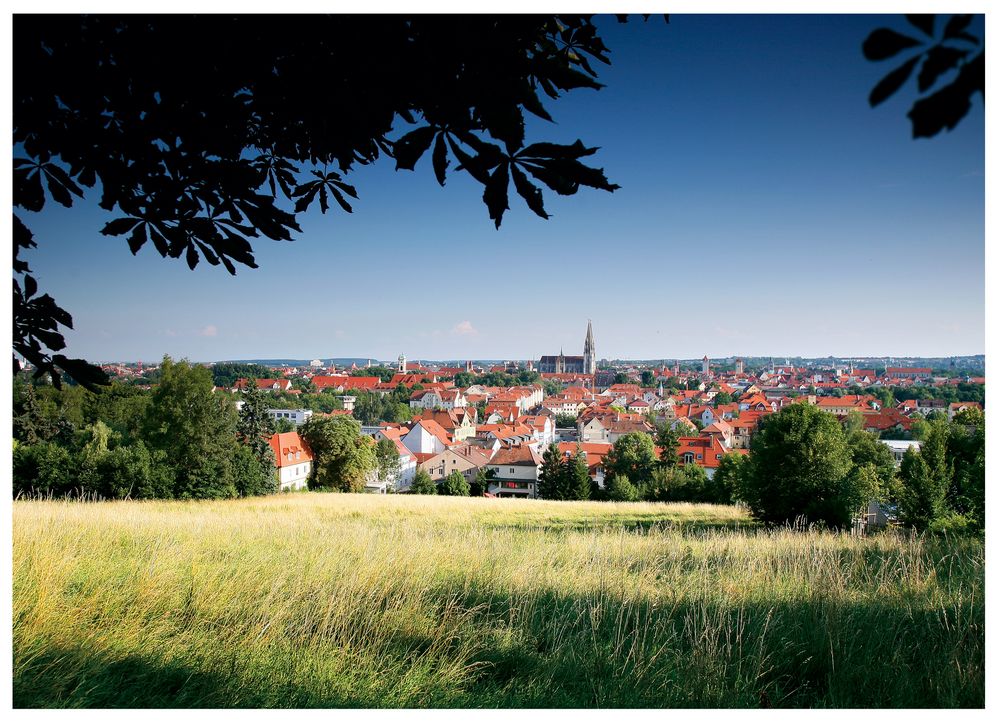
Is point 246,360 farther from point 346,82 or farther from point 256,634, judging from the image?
point 346,82

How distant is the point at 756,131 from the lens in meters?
2.71

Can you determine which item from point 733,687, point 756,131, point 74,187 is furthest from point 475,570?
point 756,131

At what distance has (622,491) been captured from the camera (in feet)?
86.0

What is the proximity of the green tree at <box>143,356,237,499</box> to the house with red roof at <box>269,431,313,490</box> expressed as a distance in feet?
15.3

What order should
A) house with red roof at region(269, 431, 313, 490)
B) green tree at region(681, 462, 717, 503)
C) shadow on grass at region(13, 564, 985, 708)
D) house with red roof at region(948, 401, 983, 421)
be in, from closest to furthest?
shadow on grass at region(13, 564, 985, 708)
house with red roof at region(948, 401, 983, 421)
house with red roof at region(269, 431, 313, 490)
green tree at region(681, 462, 717, 503)

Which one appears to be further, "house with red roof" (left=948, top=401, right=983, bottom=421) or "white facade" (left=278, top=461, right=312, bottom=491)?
"white facade" (left=278, top=461, right=312, bottom=491)

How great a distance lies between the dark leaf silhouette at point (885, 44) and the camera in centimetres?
85

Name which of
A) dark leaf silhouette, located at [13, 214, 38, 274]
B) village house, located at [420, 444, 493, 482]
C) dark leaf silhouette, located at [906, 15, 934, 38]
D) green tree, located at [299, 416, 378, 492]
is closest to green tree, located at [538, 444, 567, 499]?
village house, located at [420, 444, 493, 482]

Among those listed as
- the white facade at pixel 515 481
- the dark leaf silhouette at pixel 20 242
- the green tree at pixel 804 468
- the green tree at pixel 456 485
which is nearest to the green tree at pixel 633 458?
the white facade at pixel 515 481

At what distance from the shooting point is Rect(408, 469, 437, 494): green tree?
26031 millimetres

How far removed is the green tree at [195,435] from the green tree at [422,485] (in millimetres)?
14142

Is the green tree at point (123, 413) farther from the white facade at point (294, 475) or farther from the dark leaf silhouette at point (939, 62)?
the dark leaf silhouette at point (939, 62)

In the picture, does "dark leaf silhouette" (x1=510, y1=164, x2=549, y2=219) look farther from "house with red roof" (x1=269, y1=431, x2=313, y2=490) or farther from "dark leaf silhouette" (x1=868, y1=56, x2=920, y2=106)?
"house with red roof" (x1=269, y1=431, x2=313, y2=490)

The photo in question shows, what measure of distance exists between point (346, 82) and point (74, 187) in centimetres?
→ 89
